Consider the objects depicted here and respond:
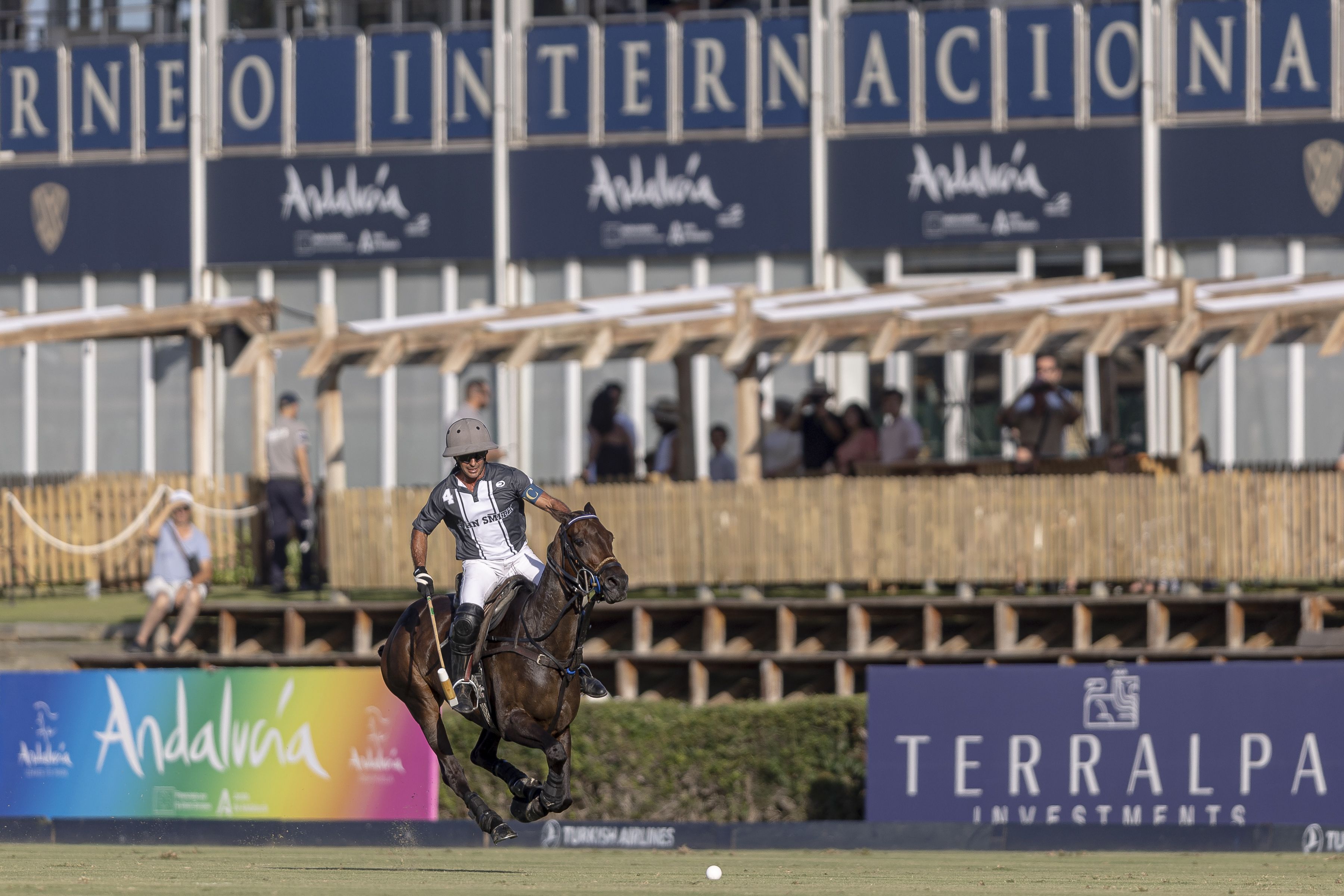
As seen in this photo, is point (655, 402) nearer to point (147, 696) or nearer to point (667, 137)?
point (667, 137)

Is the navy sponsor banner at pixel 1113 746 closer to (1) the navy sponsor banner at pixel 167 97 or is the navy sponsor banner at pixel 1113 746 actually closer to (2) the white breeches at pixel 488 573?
(2) the white breeches at pixel 488 573

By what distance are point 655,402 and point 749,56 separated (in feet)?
14.4

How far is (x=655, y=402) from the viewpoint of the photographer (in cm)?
2581

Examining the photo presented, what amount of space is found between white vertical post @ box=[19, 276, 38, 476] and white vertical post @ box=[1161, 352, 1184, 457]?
14.4 metres

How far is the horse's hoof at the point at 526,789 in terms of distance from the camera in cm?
1081

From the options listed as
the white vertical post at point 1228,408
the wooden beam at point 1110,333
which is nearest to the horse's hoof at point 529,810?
the wooden beam at point 1110,333

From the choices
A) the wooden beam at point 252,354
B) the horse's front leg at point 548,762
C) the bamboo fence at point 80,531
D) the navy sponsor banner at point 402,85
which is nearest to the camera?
the horse's front leg at point 548,762

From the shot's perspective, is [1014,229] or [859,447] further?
[1014,229]

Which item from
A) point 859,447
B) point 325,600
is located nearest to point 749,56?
point 859,447

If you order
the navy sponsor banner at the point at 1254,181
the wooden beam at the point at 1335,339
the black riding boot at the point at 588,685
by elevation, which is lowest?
the black riding boot at the point at 588,685

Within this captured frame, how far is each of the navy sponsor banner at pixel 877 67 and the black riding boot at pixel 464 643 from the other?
1534 centimetres

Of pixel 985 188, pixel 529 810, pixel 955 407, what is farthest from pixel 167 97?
pixel 529 810

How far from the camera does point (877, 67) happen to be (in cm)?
2528

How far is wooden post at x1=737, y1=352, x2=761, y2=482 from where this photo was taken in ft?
A: 60.7
